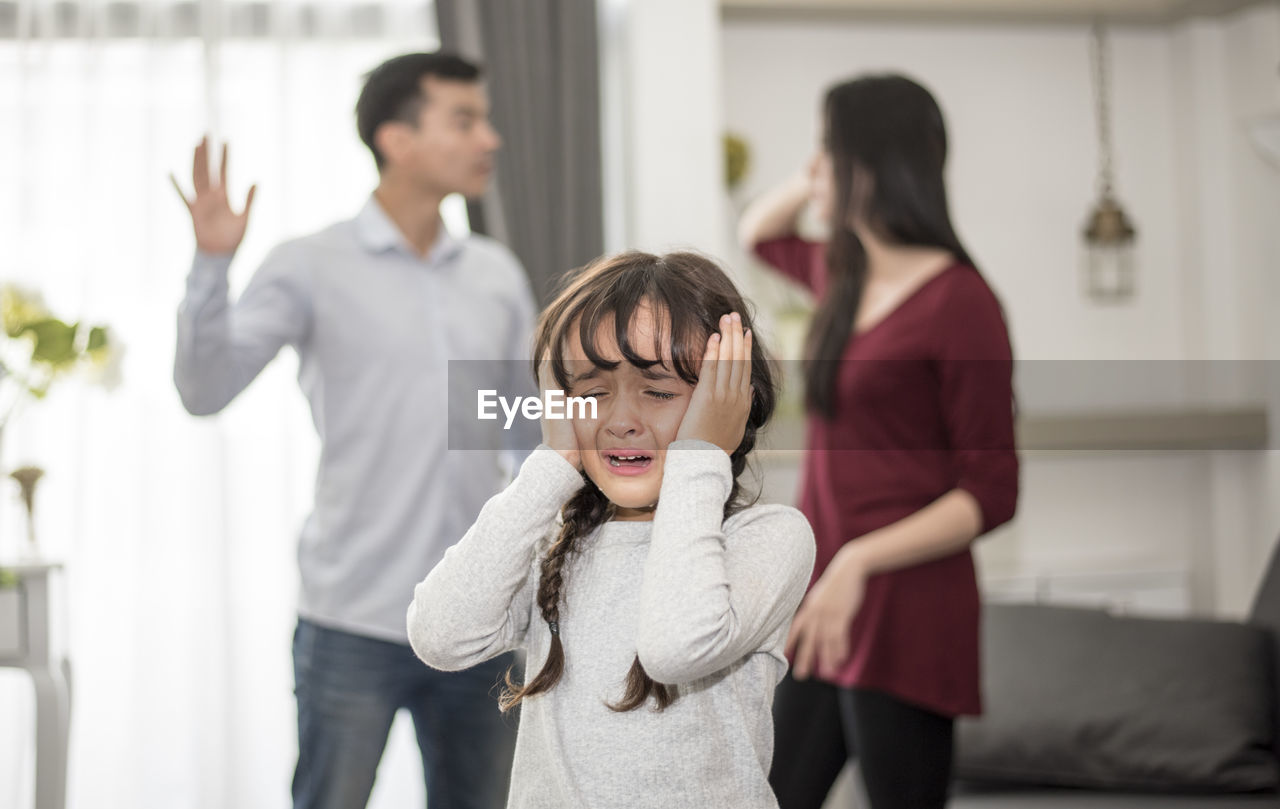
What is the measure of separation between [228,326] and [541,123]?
1.68 metres

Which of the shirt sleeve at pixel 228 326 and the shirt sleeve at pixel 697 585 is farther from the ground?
the shirt sleeve at pixel 228 326

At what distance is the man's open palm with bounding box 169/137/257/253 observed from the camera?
1.09 m

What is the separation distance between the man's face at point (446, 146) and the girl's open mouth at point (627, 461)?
0.99 metres

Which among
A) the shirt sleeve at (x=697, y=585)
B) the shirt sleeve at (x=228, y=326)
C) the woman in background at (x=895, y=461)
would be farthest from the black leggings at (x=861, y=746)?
the shirt sleeve at (x=228, y=326)

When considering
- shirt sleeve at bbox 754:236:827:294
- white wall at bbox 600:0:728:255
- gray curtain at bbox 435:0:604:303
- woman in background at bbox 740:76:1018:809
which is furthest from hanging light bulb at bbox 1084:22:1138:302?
woman in background at bbox 740:76:1018:809

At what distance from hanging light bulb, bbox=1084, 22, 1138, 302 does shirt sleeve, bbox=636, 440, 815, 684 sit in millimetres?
2848

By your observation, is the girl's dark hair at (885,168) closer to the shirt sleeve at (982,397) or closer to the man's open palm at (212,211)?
the shirt sleeve at (982,397)

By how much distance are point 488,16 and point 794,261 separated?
4.60ft

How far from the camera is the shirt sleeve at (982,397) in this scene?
4.15 ft

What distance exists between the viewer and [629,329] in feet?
2.44

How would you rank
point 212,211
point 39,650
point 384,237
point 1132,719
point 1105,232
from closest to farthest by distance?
point 212,211, point 384,237, point 39,650, point 1132,719, point 1105,232

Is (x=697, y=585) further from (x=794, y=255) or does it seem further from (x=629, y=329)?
(x=794, y=255)

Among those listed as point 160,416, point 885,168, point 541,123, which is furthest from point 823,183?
point 160,416

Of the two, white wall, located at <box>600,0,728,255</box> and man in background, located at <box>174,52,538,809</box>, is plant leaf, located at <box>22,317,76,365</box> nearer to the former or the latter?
man in background, located at <box>174,52,538,809</box>
